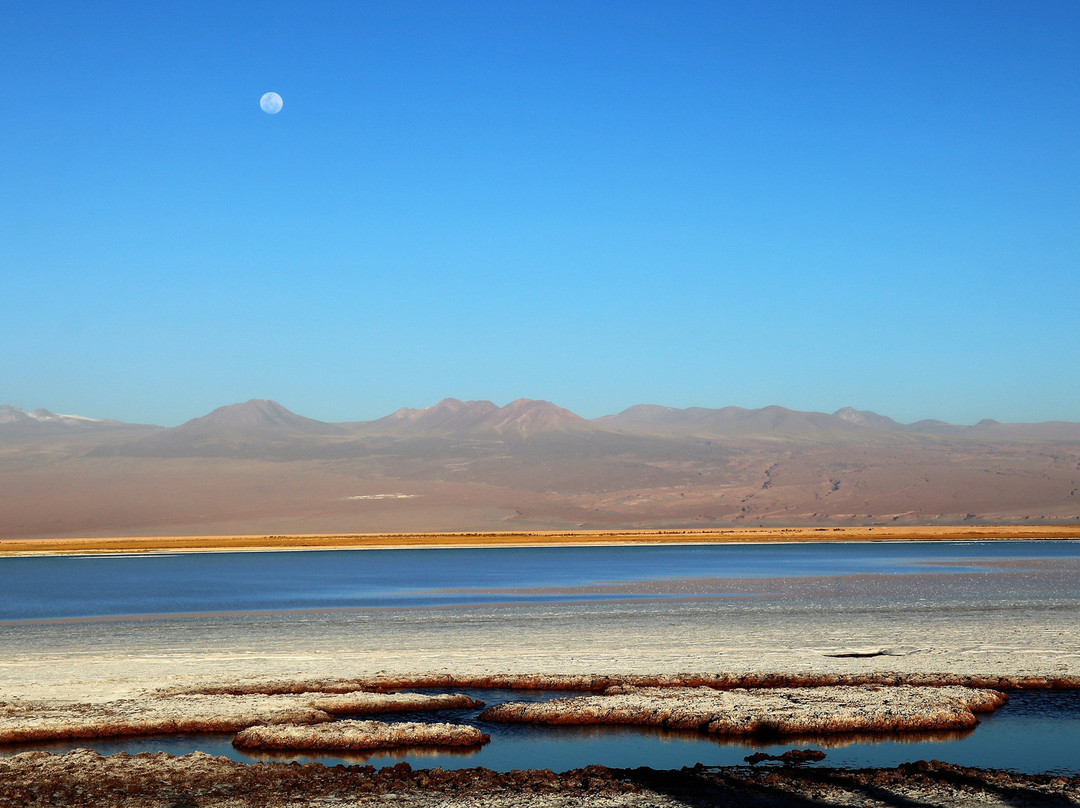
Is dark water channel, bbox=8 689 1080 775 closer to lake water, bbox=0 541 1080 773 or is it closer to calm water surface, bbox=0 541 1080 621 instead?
lake water, bbox=0 541 1080 773

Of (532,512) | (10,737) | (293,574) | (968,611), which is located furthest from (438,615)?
(532,512)

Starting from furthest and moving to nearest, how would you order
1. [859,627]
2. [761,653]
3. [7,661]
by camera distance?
[859,627] → [7,661] → [761,653]

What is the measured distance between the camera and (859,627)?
23.6 metres

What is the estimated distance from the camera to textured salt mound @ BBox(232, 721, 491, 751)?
12648 millimetres

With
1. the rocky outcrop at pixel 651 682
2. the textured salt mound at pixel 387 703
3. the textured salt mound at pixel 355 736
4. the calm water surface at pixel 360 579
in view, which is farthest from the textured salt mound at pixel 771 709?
the calm water surface at pixel 360 579

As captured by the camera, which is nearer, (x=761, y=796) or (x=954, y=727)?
(x=761, y=796)

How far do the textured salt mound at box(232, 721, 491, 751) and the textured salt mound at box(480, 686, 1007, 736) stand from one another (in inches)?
49.8

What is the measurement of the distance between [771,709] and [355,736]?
5468mm

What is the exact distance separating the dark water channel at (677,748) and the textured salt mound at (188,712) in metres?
0.31

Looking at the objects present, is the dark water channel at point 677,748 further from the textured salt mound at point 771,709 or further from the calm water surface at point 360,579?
the calm water surface at point 360,579

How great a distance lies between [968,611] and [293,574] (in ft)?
121

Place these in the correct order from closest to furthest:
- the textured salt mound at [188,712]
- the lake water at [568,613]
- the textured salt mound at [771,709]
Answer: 1. the lake water at [568,613]
2. the textured salt mound at [771,709]
3. the textured salt mound at [188,712]

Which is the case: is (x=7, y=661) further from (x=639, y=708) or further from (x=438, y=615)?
(x=639, y=708)

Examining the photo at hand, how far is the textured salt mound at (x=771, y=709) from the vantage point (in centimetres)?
1319
